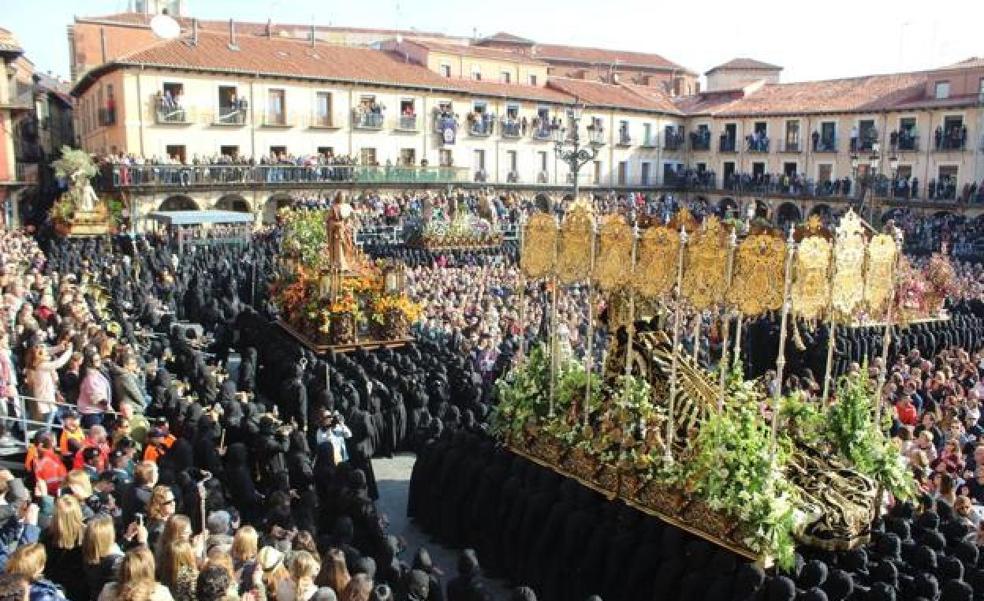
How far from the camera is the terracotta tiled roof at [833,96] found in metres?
39.8

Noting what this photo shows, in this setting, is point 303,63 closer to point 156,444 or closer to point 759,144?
point 759,144

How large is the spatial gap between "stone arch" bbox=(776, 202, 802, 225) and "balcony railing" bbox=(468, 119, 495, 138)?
15151 mm

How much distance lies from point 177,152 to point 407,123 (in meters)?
10.5

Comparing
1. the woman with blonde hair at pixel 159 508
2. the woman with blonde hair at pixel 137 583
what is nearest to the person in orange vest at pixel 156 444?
the woman with blonde hair at pixel 159 508

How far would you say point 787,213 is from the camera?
43.3 m

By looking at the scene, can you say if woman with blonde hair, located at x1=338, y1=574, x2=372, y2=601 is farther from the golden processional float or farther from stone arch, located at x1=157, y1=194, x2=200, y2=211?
stone arch, located at x1=157, y1=194, x2=200, y2=211

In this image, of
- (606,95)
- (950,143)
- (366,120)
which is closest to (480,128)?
(366,120)

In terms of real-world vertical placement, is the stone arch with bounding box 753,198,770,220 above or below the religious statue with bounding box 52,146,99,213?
below

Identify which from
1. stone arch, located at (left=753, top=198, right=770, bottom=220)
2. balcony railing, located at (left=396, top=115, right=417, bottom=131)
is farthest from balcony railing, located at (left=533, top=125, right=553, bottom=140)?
stone arch, located at (left=753, top=198, right=770, bottom=220)

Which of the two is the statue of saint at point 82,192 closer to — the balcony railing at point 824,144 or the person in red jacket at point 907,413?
the person in red jacket at point 907,413

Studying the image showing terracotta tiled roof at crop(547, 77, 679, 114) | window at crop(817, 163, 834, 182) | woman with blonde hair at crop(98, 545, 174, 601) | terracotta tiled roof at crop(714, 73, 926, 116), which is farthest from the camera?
terracotta tiled roof at crop(547, 77, 679, 114)

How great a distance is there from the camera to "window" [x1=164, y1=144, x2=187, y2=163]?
109ft

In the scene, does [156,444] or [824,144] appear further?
[824,144]

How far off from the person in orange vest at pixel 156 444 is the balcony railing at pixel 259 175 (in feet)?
77.6
